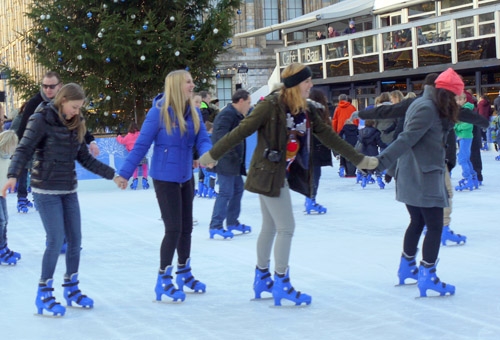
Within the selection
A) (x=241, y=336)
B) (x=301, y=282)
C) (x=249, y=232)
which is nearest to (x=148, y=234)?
(x=249, y=232)

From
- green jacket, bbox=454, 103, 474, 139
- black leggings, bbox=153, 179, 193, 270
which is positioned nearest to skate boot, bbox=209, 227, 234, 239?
black leggings, bbox=153, 179, 193, 270

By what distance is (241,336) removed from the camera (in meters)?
4.98

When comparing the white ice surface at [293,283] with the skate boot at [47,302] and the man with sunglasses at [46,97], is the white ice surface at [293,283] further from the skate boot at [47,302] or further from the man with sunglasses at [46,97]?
the man with sunglasses at [46,97]

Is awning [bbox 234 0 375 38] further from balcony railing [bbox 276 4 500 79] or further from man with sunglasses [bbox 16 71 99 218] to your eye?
man with sunglasses [bbox 16 71 99 218]

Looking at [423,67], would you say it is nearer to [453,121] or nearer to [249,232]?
[249,232]

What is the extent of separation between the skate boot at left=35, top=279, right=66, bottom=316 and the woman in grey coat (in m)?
2.13

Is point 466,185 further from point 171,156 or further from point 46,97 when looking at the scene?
point 171,156

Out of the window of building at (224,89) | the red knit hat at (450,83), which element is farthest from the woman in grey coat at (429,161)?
the window of building at (224,89)

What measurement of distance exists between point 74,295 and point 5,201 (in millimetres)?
2665

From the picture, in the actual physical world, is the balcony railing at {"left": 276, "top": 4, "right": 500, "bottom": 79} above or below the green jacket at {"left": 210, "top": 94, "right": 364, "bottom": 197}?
above

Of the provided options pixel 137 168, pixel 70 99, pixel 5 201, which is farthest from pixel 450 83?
pixel 137 168

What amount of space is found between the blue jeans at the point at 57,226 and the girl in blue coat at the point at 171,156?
360mm

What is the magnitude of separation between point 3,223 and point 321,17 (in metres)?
25.3

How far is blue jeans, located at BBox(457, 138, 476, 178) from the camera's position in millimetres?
13438
